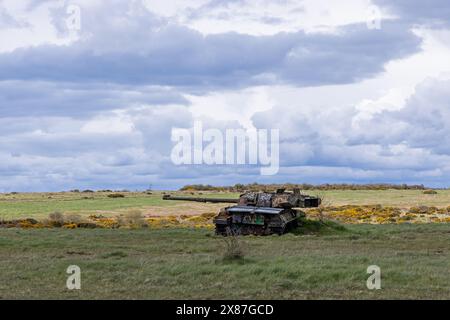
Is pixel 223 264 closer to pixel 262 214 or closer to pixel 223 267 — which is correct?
Result: pixel 223 267

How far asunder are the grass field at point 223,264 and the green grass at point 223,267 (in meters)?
0.03

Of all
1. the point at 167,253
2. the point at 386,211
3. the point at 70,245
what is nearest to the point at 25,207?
the point at 386,211

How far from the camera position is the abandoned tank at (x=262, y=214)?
115 feet

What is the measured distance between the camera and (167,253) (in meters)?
26.9

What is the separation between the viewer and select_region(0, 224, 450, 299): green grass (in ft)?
56.9

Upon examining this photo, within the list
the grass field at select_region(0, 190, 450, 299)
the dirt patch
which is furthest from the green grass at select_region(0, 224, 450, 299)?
the dirt patch

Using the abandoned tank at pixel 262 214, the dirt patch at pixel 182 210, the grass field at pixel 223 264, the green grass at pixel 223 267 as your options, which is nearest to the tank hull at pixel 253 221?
the abandoned tank at pixel 262 214

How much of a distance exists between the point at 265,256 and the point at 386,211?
104 ft

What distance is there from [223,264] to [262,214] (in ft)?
45.4

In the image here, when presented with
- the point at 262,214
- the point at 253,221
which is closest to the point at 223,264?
the point at 262,214

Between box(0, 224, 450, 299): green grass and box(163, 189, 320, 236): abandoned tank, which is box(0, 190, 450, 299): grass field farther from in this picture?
box(163, 189, 320, 236): abandoned tank

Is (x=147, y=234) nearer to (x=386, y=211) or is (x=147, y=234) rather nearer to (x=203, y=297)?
(x=203, y=297)

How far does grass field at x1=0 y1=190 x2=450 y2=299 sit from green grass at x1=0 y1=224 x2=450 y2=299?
0.09 feet

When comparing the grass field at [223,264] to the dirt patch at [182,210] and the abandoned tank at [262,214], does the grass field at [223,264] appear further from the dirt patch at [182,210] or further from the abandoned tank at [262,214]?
the dirt patch at [182,210]
